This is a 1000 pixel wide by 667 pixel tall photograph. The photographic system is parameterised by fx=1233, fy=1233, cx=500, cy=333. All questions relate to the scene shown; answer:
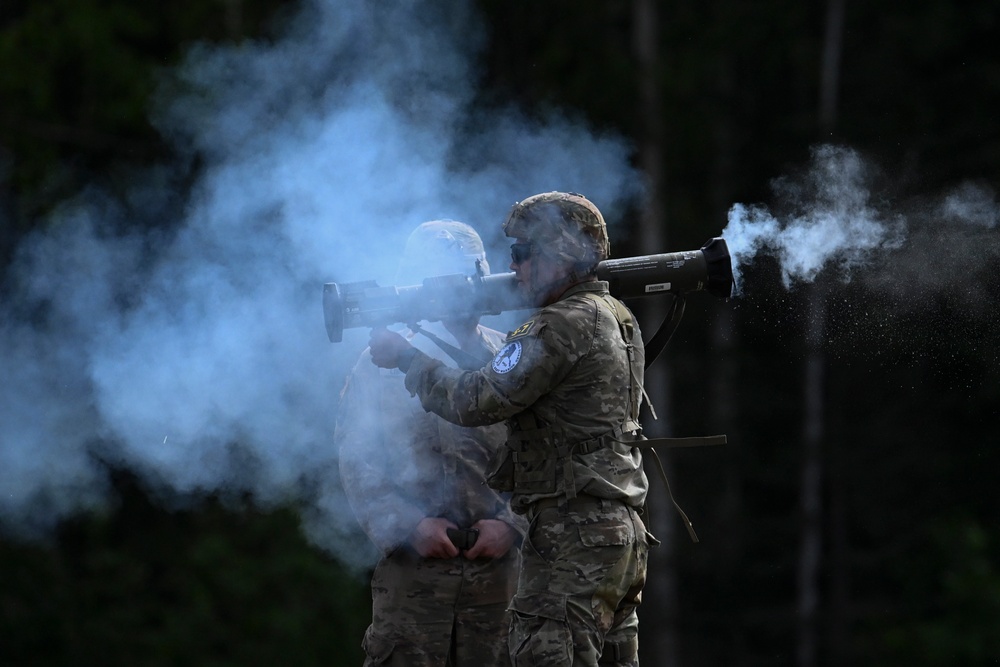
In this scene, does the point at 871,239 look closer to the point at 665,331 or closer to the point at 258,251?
the point at 665,331

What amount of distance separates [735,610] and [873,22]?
18.3ft

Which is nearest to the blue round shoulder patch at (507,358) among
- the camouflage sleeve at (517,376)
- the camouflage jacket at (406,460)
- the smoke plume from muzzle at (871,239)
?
the camouflage sleeve at (517,376)

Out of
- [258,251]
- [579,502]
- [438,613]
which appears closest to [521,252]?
[579,502]

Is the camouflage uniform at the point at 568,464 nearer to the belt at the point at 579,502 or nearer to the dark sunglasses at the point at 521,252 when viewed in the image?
the belt at the point at 579,502

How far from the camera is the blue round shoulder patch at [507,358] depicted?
12.8ft

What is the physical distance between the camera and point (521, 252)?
4.11m

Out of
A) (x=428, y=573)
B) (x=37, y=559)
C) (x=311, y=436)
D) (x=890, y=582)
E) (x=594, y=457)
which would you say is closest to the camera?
(x=594, y=457)

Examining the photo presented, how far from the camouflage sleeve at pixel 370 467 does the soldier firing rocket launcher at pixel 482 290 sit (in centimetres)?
32

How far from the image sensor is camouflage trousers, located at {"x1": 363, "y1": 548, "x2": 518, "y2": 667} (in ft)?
14.2

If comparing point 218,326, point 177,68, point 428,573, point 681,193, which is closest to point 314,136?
point 218,326

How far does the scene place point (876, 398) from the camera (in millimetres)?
11242

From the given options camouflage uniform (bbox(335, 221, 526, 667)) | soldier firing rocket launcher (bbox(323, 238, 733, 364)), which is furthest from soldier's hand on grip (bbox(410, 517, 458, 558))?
soldier firing rocket launcher (bbox(323, 238, 733, 364))

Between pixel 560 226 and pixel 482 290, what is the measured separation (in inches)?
17.0

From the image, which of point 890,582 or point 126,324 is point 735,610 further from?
point 126,324
